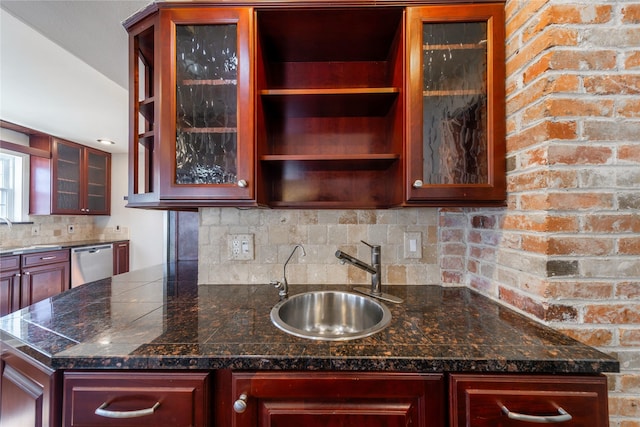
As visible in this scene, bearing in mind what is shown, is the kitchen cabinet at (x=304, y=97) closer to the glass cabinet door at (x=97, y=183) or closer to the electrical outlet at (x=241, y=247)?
the electrical outlet at (x=241, y=247)

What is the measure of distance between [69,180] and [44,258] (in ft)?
3.94

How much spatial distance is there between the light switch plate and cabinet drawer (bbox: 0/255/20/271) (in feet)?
12.6

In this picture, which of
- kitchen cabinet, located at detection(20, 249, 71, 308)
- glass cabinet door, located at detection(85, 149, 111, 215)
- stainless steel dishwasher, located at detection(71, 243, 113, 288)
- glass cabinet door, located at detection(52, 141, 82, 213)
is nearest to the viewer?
kitchen cabinet, located at detection(20, 249, 71, 308)

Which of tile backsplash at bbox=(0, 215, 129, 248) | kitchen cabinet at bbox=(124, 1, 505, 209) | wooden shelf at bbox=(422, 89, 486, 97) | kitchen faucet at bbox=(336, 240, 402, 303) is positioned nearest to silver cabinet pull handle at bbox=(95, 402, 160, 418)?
kitchen cabinet at bbox=(124, 1, 505, 209)

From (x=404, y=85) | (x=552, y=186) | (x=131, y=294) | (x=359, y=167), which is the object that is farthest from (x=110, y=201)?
(x=552, y=186)

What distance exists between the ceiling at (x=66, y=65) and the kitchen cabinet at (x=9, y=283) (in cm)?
157

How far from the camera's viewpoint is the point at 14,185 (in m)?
3.11

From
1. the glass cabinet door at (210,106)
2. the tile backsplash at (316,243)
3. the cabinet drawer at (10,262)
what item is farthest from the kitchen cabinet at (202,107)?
the cabinet drawer at (10,262)

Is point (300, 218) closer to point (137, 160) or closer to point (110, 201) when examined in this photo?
point (137, 160)

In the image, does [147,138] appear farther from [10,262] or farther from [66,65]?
[10,262]

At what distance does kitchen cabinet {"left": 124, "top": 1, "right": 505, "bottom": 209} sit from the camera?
101cm

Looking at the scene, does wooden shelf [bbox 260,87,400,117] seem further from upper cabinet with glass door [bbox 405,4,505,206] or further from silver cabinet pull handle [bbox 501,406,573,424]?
silver cabinet pull handle [bbox 501,406,573,424]

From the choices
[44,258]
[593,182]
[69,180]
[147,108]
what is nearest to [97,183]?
[69,180]

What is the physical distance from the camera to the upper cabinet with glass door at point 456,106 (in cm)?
100
